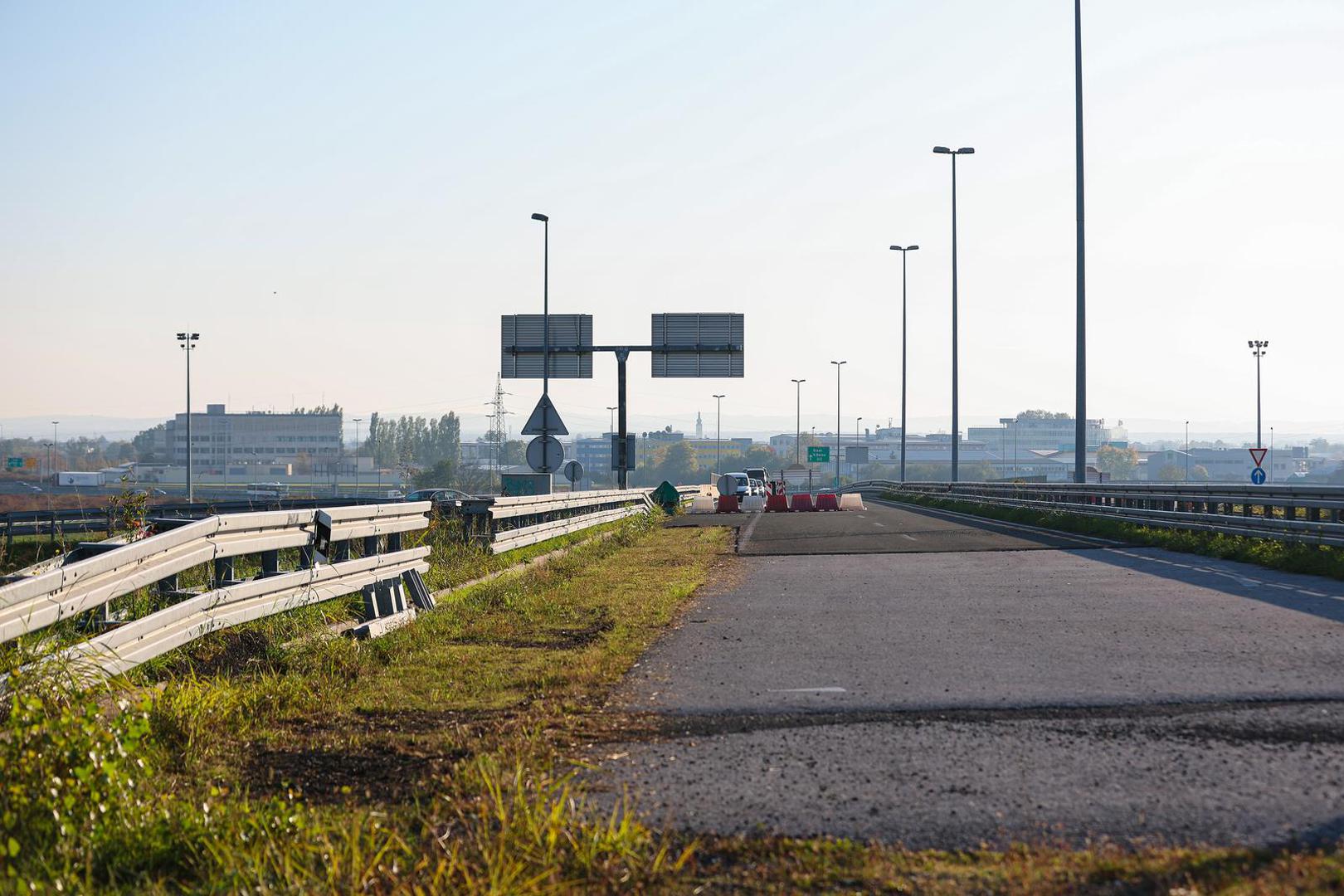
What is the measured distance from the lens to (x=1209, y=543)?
19844mm

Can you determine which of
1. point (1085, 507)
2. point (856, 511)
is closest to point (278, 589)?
point (1085, 507)

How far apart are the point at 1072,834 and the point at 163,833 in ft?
10.7

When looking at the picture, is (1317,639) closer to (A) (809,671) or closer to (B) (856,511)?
(A) (809,671)

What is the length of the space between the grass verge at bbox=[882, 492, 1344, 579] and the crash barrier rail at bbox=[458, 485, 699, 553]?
33.9 ft

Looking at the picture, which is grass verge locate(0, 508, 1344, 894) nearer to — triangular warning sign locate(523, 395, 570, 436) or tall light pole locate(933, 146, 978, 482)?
triangular warning sign locate(523, 395, 570, 436)

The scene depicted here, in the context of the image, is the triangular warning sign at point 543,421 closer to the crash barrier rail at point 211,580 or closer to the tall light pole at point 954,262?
the crash barrier rail at point 211,580

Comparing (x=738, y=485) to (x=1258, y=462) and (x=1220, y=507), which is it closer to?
(x=1258, y=462)

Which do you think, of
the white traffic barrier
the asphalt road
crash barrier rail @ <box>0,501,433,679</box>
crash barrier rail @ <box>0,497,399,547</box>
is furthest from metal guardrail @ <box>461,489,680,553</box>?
the white traffic barrier

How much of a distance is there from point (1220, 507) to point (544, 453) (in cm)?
1411

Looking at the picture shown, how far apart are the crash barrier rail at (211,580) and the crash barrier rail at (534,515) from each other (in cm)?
501

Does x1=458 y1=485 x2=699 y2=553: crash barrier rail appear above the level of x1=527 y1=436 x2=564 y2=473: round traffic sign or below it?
below

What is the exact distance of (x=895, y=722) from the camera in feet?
22.0

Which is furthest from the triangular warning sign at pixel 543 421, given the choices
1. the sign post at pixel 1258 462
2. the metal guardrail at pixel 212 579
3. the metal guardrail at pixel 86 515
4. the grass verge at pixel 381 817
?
the sign post at pixel 1258 462

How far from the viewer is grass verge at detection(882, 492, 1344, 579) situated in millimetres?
15848
